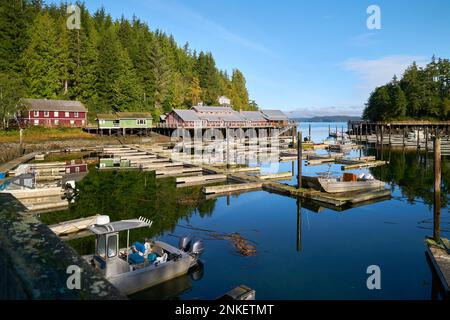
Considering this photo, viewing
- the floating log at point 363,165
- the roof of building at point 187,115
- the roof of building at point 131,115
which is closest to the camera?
the floating log at point 363,165

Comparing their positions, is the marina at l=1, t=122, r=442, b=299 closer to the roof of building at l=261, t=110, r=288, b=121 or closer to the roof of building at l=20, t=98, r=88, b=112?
the roof of building at l=20, t=98, r=88, b=112

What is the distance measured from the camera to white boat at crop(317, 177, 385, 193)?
84.9ft

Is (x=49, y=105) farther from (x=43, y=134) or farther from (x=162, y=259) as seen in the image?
(x=162, y=259)

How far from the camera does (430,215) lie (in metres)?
23.3

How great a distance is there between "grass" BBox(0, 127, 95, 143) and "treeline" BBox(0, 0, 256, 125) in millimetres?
3521

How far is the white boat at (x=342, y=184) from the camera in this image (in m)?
25.9

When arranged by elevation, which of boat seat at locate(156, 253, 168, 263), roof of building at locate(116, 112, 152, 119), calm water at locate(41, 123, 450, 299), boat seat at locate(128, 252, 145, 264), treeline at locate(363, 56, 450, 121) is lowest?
calm water at locate(41, 123, 450, 299)

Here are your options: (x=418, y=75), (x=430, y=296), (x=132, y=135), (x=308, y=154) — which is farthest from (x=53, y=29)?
(x=418, y=75)

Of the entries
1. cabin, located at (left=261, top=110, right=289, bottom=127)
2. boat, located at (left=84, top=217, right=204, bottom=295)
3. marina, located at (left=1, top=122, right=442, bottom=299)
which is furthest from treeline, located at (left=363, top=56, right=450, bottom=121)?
boat, located at (left=84, top=217, right=204, bottom=295)

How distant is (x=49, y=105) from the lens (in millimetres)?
62938

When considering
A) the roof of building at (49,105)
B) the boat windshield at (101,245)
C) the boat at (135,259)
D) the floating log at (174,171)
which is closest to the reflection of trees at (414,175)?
the floating log at (174,171)

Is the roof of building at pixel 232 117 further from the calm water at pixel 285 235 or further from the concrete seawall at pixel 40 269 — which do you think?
the concrete seawall at pixel 40 269

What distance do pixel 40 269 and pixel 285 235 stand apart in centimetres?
1737

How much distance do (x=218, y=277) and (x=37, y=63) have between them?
2813 inches
